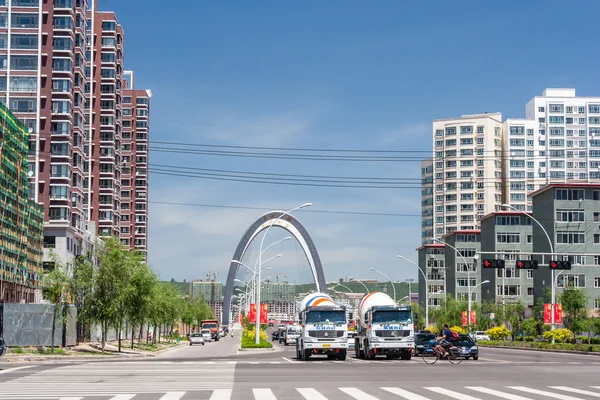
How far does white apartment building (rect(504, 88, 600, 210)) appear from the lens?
18688 centimetres

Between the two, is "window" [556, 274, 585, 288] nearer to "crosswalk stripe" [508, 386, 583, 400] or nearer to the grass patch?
the grass patch

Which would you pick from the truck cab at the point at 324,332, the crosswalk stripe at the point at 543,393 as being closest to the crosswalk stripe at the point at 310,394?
the crosswalk stripe at the point at 543,393

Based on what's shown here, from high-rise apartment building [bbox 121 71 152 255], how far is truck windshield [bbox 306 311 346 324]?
385ft

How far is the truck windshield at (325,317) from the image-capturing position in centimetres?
4588

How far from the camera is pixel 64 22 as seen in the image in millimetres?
102250

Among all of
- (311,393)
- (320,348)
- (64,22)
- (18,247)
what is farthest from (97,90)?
(311,393)

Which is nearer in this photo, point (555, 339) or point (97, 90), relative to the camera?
point (555, 339)

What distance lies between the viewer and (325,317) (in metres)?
46.0

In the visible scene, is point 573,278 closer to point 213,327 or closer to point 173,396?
point 213,327

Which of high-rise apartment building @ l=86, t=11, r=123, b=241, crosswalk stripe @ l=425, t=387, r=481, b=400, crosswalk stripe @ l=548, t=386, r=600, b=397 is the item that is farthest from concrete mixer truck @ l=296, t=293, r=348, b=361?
high-rise apartment building @ l=86, t=11, r=123, b=241

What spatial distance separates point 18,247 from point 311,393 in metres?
68.6

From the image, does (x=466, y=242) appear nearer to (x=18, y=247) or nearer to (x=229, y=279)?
(x=229, y=279)

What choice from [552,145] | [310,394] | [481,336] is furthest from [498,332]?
[552,145]

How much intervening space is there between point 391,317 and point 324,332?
3.75m
